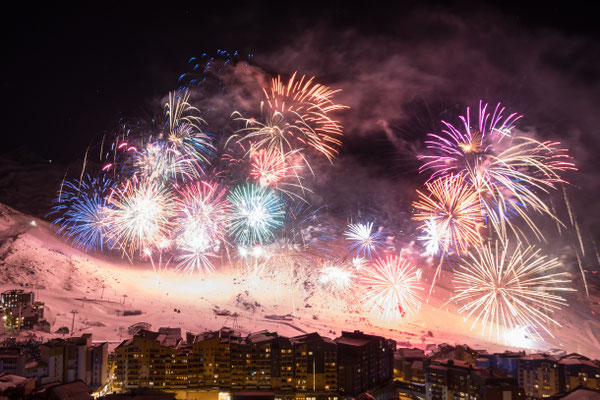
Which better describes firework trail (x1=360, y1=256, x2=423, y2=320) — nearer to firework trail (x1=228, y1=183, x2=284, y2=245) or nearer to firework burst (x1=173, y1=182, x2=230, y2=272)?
firework trail (x1=228, y1=183, x2=284, y2=245)

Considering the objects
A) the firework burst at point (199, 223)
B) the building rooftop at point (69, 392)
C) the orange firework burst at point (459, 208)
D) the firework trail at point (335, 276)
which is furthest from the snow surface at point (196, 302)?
the building rooftop at point (69, 392)

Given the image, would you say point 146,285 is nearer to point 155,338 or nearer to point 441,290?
point 155,338

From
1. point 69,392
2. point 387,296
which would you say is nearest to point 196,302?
point 387,296

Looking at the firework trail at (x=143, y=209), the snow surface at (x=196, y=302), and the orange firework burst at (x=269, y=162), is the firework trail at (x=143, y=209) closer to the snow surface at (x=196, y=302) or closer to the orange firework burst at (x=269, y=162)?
the snow surface at (x=196, y=302)

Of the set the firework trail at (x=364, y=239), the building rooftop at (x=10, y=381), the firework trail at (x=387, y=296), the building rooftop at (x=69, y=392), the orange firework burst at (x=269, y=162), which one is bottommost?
the building rooftop at (x=69, y=392)

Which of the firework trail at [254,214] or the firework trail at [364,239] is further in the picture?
the firework trail at [364,239]

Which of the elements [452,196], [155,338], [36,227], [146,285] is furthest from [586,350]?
[36,227]
